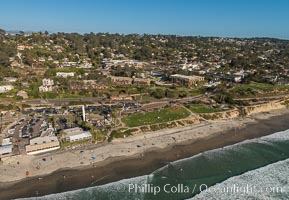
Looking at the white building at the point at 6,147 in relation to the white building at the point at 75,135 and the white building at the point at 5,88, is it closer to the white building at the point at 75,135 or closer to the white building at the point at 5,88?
the white building at the point at 75,135

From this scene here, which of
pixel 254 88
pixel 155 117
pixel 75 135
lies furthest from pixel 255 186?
pixel 254 88

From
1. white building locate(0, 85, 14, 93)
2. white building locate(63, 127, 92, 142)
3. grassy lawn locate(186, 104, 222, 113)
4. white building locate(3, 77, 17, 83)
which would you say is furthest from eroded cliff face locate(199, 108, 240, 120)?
white building locate(3, 77, 17, 83)

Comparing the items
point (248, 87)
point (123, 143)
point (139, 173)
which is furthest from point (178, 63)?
point (139, 173)

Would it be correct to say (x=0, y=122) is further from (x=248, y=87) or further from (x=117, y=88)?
(x=248, y=87)

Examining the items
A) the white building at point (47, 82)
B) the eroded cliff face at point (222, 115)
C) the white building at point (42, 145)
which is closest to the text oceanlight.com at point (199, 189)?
the white building at point (42, 145)

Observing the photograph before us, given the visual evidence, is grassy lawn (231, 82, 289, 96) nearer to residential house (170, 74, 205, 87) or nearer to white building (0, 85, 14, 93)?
residential house (170, 74, 205, 87)
